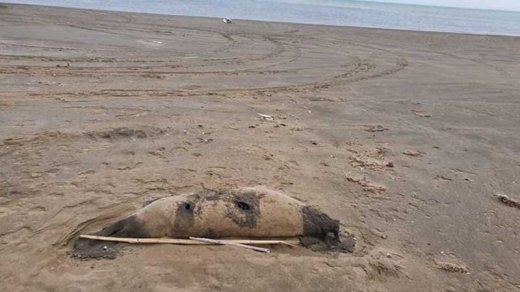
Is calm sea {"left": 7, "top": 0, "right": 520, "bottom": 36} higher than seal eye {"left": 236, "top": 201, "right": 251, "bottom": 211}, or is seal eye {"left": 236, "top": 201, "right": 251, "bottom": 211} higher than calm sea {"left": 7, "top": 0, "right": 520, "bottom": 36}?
calm sea {"left": 7, "top": 0, "right": 520, "bottom": 36}

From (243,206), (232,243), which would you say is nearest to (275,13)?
(243,206)

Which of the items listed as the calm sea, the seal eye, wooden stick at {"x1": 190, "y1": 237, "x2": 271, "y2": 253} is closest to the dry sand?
wooden stick at {"x1": 190, "y1": 237, "x2": 271, "y2": 253}

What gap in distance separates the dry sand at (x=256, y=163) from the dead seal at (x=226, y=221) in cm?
17

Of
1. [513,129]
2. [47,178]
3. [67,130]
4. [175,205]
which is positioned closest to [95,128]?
[67,130]

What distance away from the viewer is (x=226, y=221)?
3.22m

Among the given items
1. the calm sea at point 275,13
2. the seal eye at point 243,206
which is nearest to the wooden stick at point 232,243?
the seal eye at point 243,206

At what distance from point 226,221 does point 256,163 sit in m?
1.53

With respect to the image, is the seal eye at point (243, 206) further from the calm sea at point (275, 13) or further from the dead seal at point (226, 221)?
the calm sea at point (275, 13)

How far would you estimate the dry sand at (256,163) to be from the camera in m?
2.95

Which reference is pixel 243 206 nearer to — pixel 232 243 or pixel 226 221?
pixel 226 221

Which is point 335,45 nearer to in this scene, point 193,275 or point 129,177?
point 129,177

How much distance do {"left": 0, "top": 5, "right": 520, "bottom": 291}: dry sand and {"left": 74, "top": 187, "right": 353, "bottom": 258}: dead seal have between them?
169 mm

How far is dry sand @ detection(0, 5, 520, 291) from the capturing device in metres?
2.95

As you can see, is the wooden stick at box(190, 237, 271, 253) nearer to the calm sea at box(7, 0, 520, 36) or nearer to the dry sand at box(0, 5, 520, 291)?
the dry sand at box(0, 5, 520, 291)
